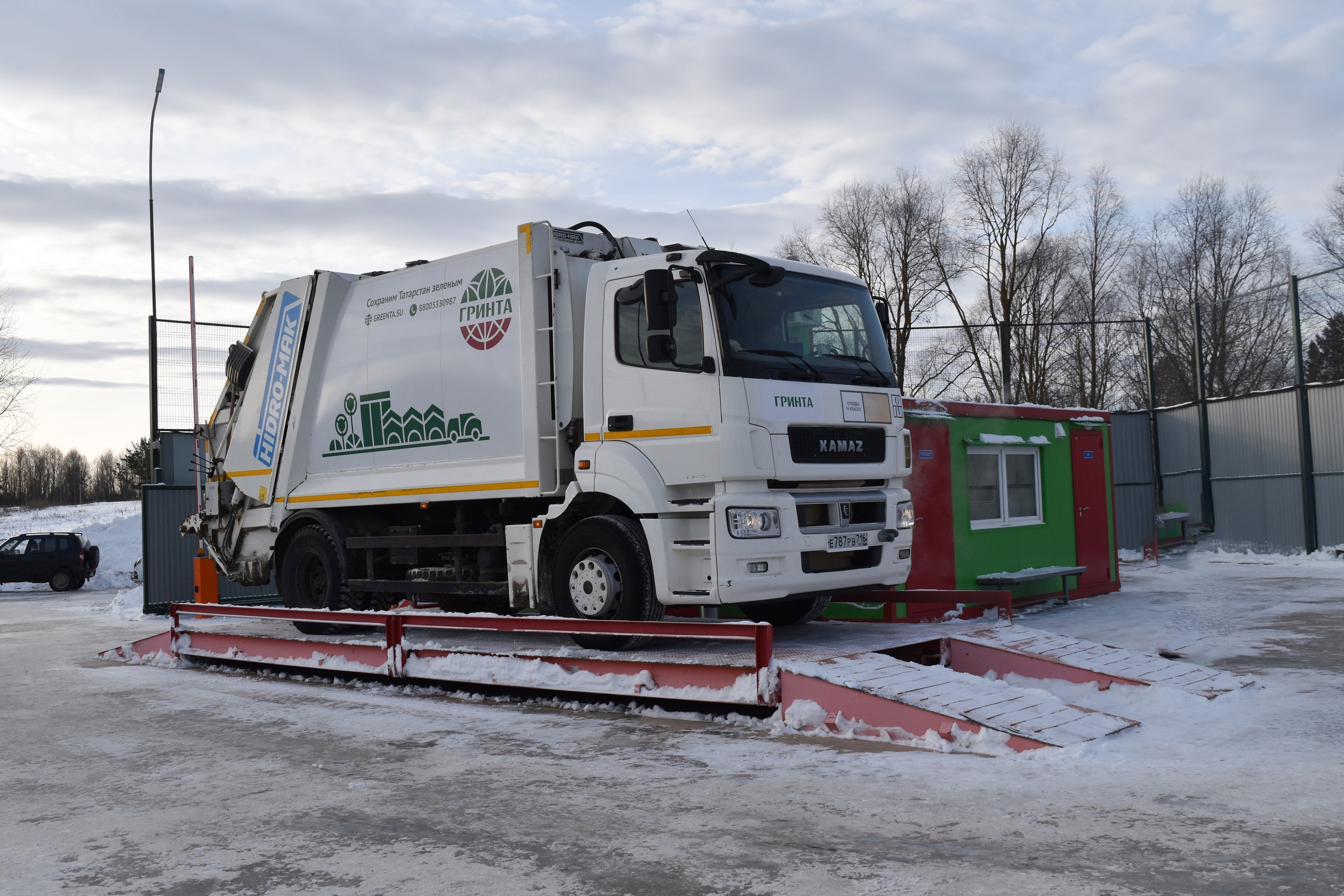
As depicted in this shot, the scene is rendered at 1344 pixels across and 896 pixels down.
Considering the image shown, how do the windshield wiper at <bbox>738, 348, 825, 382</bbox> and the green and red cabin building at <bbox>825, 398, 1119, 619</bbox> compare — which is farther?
the green and red cabin building at <bbox>825, 398, 1119, 619</bbox>

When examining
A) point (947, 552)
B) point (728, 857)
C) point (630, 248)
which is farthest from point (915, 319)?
point (728, 857)

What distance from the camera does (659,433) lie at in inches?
298

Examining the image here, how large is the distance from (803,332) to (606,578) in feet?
7.31

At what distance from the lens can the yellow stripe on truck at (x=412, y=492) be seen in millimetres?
8688

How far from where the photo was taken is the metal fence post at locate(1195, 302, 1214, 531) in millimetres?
22281

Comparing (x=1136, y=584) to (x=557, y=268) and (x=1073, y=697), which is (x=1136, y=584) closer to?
(x=1073, y=697)

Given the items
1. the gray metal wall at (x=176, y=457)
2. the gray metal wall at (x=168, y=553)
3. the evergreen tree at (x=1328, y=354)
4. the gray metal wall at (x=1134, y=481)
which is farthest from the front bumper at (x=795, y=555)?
the gray metal wall at (x=1134, y=481)

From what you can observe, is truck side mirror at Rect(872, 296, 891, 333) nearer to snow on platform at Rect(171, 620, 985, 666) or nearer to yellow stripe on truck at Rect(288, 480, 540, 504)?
snow on platform at Rect(171, 620, 985, 666)

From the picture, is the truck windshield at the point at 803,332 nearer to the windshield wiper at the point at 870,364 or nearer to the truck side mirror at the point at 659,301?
the windshield wiper at the point at 870,364

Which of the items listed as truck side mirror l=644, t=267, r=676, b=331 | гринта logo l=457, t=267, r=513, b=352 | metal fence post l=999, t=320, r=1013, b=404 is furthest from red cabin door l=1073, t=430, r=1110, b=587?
truck side mirror l=644, t=267, r=676, b=331

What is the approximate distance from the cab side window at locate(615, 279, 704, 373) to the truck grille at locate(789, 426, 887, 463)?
0.85 meters

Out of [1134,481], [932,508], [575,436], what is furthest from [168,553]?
[1134,481]

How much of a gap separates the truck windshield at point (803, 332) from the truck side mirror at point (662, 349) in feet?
1.21

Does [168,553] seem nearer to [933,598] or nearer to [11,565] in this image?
[11,565]
